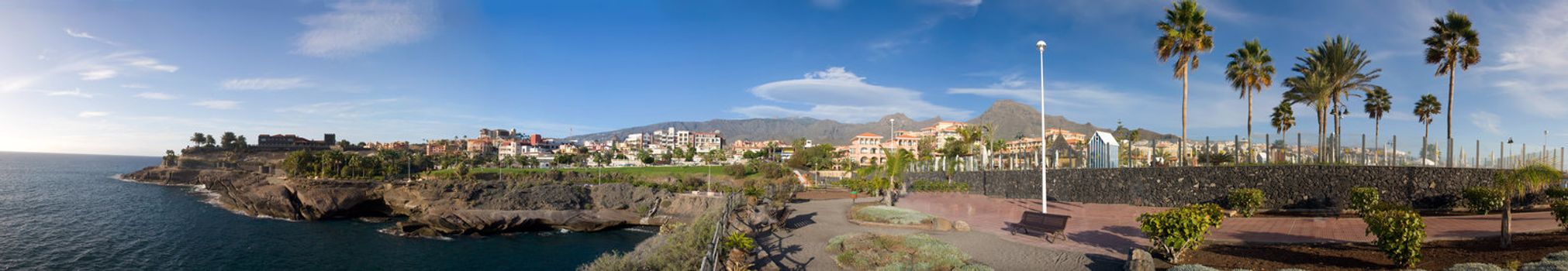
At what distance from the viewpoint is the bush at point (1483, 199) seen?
15.1 metres

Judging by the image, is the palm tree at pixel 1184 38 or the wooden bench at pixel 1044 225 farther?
the palm tree at pixel 1184 38

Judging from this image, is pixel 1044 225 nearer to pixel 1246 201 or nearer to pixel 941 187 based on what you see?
pixel 1246 201

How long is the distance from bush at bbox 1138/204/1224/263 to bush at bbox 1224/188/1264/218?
339 inches

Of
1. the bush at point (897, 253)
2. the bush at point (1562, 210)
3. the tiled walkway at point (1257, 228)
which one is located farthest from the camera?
the tiled walkway at point (1257, 228)

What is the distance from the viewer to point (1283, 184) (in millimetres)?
19219

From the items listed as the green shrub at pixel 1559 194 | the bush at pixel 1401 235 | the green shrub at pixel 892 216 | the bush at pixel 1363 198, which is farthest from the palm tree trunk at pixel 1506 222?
the green shrub at pixel 892 216

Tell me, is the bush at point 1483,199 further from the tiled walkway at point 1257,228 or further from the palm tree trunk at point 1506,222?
the palm tree trunk at point 1506,222

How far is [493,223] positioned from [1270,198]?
132ft

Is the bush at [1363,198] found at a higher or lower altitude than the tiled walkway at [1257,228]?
higher

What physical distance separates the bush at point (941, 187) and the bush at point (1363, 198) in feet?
72.5

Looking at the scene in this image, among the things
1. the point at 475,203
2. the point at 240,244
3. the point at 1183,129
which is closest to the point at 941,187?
the point at 1183,129

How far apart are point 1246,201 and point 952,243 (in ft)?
31.1

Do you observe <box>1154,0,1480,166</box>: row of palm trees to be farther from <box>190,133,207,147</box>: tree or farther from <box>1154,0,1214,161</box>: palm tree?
<box>190,133,207,147</box>: tree

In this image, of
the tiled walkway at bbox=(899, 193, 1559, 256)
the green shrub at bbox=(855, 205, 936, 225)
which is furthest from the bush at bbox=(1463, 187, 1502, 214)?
the green shrub at bbox=(855, 205, 936, 225)
